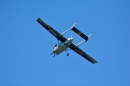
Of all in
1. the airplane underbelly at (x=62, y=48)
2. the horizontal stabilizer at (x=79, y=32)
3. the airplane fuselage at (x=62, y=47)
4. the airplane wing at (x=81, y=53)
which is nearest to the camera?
the horizontal stabilizer at (x=79, y=32)

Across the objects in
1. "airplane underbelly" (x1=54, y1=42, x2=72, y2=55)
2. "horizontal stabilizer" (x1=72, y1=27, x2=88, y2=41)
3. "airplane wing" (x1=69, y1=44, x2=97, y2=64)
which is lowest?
"airplane underbelly" (x1=54, y1=42, x2=72, y2=55)

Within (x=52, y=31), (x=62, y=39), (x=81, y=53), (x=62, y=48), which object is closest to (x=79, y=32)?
(x=62, y=39)

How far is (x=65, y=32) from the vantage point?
57.5 metres

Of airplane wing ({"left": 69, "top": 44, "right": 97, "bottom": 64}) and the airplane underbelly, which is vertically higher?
airplane wing ({"left": 69, "top": 44, "right": 97, "bottom": 64})

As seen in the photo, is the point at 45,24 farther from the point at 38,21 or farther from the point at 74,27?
the point at 74,27

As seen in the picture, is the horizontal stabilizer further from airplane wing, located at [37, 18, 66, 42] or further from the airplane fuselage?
airplane wing, located at [37, 18, 66, 42]

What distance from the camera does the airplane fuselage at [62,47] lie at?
57.7 metres

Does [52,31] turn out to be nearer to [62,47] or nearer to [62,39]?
[62,39]

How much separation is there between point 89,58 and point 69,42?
8472mm

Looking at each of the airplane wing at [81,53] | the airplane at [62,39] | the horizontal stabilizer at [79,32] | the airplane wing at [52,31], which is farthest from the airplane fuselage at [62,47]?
the airplane wing at [81,53]

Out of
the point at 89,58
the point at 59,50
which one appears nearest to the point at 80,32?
the point at 59,50

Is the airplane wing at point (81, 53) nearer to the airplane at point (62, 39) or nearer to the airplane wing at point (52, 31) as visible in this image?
the airplane at point (62, 39)

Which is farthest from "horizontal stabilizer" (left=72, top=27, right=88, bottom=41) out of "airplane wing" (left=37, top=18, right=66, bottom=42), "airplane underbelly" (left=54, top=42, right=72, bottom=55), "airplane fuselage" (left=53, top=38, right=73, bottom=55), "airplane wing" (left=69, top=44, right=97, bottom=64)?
"airplane wing" (left=69, top=44, right=97, bottom=64)

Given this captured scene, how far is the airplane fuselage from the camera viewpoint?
2270 inches
